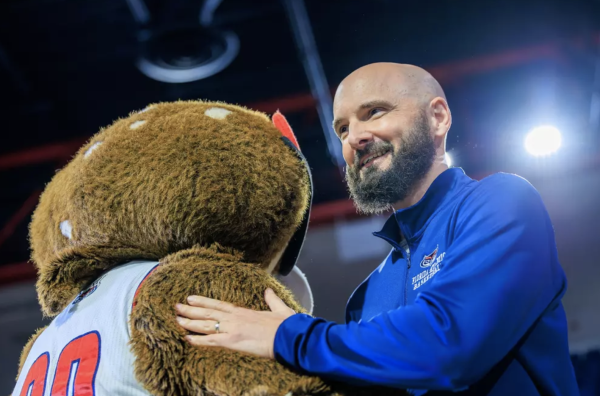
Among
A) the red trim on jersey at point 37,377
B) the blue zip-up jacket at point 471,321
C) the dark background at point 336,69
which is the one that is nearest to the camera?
the blue zip-up jacket at point 471,321

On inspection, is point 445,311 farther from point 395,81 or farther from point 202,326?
point 395,81

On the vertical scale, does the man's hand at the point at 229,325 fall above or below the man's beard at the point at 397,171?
below

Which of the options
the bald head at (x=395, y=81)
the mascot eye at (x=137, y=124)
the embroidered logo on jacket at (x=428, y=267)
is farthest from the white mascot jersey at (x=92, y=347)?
the bald head at (x=395, y=81)

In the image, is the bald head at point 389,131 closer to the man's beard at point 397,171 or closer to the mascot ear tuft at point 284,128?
the man's beard at point 397,171

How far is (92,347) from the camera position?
32.1 inches

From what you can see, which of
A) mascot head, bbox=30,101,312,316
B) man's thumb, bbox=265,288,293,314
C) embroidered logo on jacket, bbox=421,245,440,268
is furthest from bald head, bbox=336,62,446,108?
man's thumb, bbox=265,288,293,314

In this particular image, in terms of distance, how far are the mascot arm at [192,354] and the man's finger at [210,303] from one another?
0.01m

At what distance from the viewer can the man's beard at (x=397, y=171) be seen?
1059 millimetres

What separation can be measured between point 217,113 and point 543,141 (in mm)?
1218

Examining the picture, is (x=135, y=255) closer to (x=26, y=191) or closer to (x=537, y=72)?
(x=537, y=72)

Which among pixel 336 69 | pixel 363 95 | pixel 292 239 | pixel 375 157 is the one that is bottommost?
pixel 292 239

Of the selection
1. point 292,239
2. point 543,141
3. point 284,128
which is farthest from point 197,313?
point 543,141

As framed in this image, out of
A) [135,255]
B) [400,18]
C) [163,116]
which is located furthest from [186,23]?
[135,255]

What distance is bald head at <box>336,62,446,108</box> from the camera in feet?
3.67
